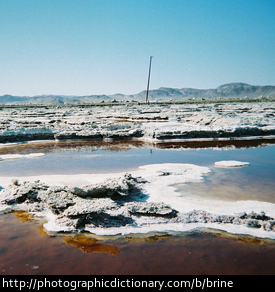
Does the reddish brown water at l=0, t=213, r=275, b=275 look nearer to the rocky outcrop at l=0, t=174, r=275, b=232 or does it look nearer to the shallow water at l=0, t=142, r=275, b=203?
the rocky outcrop at l=0, t=174, r=275, b=232

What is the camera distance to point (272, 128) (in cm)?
1165

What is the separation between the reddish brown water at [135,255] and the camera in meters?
2.56

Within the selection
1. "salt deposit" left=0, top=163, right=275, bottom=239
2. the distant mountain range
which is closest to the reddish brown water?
"salt deposit" left=0, top=163, right=275, bottom=239

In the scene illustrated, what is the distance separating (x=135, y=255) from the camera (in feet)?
9.12

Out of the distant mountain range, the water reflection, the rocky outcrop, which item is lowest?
the water reflection

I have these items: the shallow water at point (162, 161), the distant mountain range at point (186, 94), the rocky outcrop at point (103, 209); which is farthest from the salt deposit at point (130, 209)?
the distant mountain range at point (186, 94)

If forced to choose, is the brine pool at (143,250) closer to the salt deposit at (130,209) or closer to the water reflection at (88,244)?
the water reflection at (88,244)

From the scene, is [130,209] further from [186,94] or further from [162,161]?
[186,94]

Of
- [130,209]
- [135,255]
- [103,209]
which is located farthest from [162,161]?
[135,255]

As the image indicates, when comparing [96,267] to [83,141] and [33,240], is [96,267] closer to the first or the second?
[33,240]

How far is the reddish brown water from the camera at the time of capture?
2563 millimetres

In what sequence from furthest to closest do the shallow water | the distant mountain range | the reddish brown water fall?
1. the distant mountain range
2. the shallow water
3. the reddish brown water
